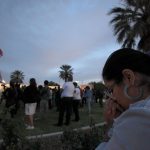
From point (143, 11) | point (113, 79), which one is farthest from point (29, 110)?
point (143, 11)

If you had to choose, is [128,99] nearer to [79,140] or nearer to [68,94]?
[79,140]

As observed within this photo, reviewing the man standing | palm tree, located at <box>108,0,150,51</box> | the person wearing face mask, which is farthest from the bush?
palm tree, located at <box>108,0,150,51</box>

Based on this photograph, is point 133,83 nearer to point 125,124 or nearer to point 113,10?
point 125,124

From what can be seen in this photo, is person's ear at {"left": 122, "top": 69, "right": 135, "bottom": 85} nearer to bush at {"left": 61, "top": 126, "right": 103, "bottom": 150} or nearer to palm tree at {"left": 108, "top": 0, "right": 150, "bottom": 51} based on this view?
bush at {"left": 61, "top": 126, "right": 103, "bottom": 150}

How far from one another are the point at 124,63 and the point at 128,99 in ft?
0.51

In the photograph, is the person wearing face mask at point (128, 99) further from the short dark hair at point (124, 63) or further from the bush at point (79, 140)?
the bush at point (79, 140)

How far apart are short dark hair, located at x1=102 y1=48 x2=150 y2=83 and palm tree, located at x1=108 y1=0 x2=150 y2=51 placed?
33472 mm

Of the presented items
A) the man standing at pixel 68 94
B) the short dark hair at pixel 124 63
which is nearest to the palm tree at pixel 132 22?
the man standing at pixel 68 94

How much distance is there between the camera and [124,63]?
198cm

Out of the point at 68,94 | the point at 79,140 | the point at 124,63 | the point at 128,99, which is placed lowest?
the point at 79,140

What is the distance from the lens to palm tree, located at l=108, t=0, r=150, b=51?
3697 centimetres

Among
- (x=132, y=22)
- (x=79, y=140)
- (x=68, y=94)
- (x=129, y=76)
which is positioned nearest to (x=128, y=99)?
(x=129, y=76)

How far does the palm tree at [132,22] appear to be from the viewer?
3697cm

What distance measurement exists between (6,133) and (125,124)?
4353mm
